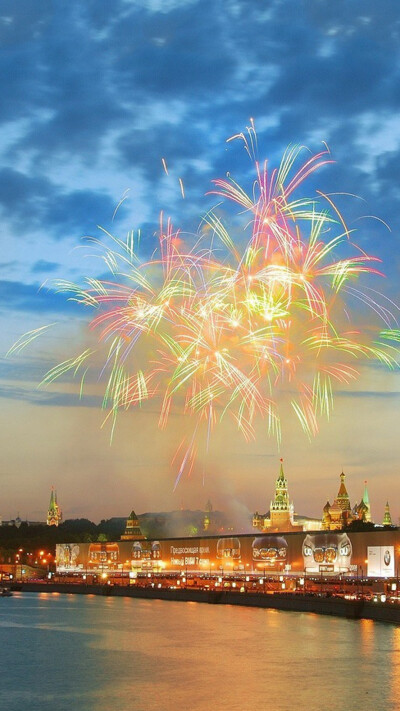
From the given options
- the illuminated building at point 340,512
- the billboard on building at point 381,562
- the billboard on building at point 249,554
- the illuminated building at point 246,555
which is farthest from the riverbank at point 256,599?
the illuminated building at point 340,512

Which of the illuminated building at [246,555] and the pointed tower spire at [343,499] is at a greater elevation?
the pointed tower spire at [343,499]

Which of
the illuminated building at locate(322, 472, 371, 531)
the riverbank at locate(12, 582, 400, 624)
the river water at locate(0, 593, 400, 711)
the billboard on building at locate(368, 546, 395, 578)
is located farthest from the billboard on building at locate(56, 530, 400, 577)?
the illuminated building at locate(322, 472, 371, 531)

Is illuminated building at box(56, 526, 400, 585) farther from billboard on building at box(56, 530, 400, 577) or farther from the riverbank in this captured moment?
the riverbank

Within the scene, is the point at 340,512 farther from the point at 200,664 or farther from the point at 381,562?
the point at 200,664

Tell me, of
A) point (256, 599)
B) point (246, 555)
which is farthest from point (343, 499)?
point (256, 599)

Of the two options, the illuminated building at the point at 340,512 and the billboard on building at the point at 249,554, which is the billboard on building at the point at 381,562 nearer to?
the billboard on building at the point at 249,554
